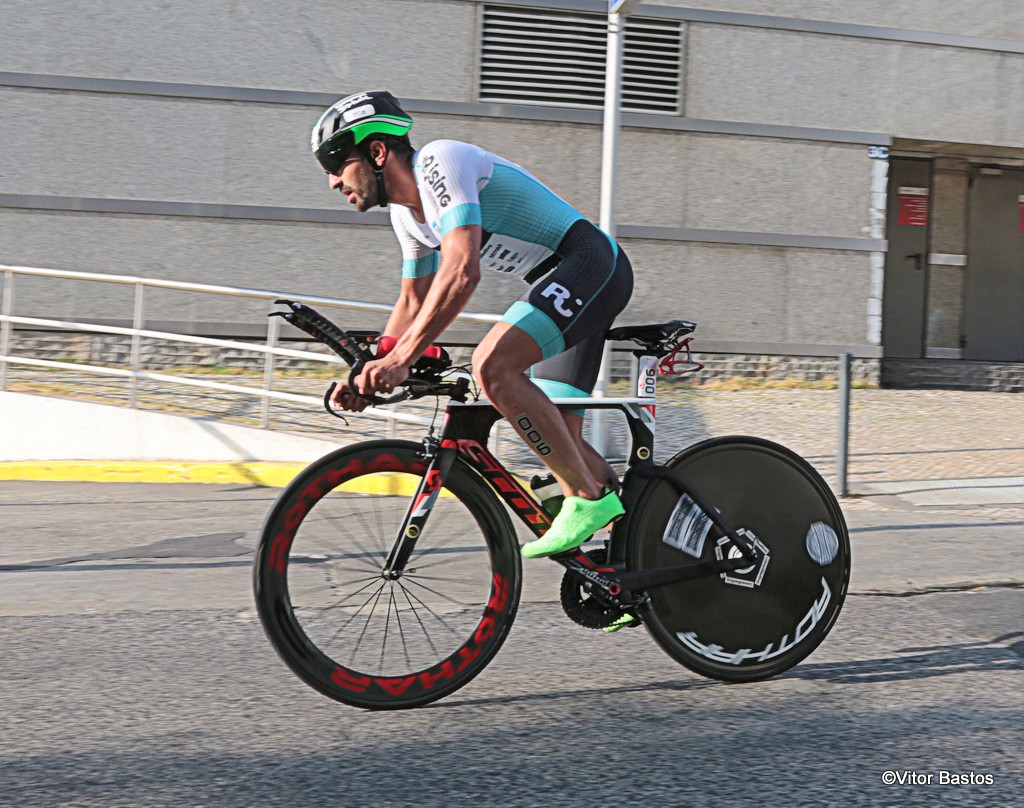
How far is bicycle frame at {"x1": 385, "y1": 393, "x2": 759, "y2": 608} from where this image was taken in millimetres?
3623

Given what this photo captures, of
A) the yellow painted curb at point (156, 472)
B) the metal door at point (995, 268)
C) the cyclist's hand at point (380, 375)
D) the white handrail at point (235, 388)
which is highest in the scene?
the metal door at point (995, 268)

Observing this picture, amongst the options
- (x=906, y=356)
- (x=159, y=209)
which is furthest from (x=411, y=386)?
(x=906, y=356)

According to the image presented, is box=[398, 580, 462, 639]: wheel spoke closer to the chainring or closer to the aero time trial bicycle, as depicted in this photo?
the aero time trial bicycle

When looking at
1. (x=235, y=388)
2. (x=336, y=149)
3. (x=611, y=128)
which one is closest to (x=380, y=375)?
(x=336, y=149)

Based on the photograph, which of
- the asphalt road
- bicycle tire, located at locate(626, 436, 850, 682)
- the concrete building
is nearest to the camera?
the asphalt road

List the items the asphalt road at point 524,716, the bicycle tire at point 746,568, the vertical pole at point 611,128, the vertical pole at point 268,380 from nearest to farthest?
the asphalt road at point 524,716, the bicycle tire at point 746,568, the vertical pole at point 611,128, the vertical pole at point 268,380

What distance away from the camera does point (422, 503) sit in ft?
11.8

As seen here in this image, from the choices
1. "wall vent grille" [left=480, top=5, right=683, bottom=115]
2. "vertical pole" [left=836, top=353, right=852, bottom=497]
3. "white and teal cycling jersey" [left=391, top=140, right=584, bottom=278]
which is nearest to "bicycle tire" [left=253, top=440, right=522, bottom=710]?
"white and teal cycling jersey" [left=391, top=140, right=584, bottom=278]

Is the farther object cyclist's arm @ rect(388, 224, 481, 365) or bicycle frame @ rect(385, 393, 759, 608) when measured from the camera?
bicycle frame @ rect(385, 393, 759, 608)

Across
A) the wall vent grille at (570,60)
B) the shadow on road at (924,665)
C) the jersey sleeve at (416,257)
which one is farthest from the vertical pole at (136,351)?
the shadow on road at (924,665)

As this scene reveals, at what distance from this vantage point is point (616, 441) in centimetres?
409

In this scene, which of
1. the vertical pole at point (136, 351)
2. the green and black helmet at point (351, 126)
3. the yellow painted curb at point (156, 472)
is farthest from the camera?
the vertical pole at point (136, 351)

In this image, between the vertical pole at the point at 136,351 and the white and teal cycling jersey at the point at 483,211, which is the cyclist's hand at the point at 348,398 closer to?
the white and teal cycling jersey at the point at 483,211

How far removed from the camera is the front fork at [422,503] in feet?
11.8
